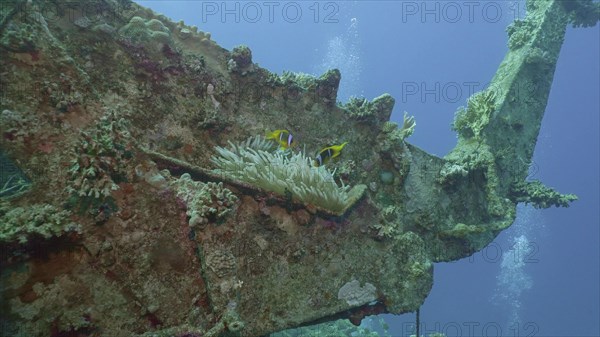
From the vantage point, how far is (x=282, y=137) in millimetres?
4695

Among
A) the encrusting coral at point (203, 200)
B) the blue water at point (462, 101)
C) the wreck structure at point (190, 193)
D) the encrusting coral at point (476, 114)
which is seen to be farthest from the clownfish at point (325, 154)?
the blue water at point (462, 101)

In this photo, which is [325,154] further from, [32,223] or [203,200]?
[32,223]

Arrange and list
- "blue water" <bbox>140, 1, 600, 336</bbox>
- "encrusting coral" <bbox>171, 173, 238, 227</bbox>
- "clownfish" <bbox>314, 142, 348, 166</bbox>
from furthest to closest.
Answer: "blue water" <bbox>140, 1, 600, 336</bbox>
"clownfish" <bbox>314, 142, 348, 166</bbox>
"encrusting coral" <bbox>171, 173, 238, 227</bbox>

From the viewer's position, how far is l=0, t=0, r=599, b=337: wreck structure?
9.30ft

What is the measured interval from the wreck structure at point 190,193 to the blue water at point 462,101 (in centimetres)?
1965

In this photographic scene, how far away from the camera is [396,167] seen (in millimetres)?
5461

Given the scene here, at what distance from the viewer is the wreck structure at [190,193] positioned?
9.30ft

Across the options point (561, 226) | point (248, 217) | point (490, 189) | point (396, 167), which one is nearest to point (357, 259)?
point (248, 217)

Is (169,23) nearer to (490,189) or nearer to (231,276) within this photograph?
(231,276)

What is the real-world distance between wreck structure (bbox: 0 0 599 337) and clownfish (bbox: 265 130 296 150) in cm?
16

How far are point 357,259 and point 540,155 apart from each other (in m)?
110

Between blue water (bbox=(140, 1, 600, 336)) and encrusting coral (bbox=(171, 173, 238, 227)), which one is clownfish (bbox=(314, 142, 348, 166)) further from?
blue water (bbox=(140, 1, 600, 336))

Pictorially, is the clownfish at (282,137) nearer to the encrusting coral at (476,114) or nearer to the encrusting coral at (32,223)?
the encrusting coral at (32,223)

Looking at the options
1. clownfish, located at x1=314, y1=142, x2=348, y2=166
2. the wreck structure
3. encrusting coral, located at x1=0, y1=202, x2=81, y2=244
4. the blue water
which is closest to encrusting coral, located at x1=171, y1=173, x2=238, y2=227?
the wreck structure
